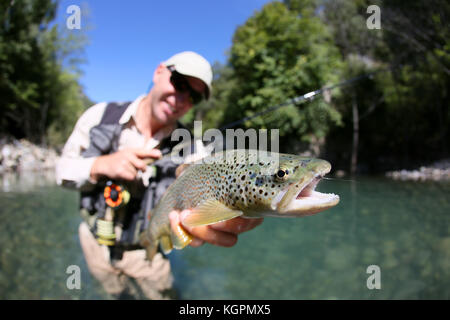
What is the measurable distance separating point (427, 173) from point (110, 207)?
2230cm

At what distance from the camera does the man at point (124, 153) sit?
3.02 metres

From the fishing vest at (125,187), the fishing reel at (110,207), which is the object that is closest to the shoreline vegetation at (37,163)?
the fishing vest at (125,187)

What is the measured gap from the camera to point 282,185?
4.80 feet

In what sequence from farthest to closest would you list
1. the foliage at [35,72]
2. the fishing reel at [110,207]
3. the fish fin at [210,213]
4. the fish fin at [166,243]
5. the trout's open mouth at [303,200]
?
1. the foliage at [35,72]
2. the fishing reel at [110,207]
3. the fish fin at [166,243]
4. the fish fin at [210,213]
5. the trout's open mouth at [303,200]

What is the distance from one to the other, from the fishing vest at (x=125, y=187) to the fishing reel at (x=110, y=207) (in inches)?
2.9

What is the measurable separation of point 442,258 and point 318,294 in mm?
3319

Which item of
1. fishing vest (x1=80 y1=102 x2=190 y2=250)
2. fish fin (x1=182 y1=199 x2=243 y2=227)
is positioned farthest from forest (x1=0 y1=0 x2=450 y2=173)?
fish fin (x1=182 y1=199 x2=243 y2=227)

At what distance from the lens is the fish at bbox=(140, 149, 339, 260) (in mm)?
1379

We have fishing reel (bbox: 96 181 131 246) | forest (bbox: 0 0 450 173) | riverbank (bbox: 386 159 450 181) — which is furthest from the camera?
riverbank (bbox: 386 159 450 181)

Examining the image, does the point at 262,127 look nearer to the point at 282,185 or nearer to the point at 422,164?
the point at 282,185

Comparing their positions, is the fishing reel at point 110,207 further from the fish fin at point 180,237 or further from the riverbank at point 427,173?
the riverbank at point 427,173

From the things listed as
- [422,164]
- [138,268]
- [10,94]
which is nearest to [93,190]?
[138,268]

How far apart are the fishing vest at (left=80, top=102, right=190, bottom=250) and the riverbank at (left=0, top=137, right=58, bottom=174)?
931 inches

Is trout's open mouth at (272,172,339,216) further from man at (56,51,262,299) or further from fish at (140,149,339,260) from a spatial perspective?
man at (56,51,262,299)
